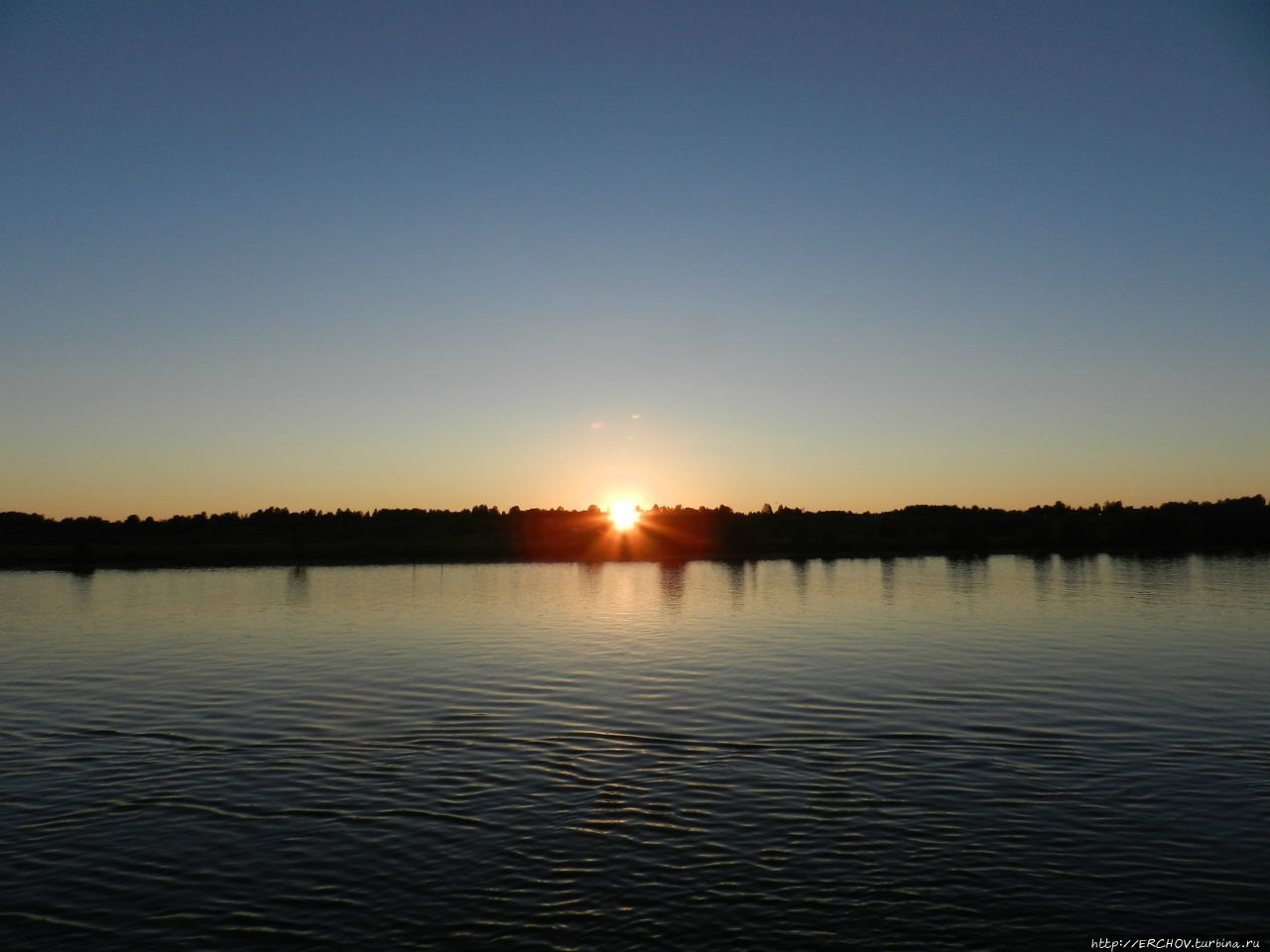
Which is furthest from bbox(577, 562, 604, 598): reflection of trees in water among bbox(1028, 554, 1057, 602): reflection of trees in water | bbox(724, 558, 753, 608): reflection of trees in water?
bbox(1028, 554, 1057, 602): reflection of trees in water

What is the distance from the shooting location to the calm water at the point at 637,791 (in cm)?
1639

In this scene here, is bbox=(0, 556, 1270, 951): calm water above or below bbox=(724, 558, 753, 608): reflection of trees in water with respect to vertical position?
below

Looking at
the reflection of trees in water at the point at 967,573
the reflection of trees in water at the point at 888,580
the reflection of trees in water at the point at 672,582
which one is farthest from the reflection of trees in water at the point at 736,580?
the reflection of trees in water at the point at 967,573

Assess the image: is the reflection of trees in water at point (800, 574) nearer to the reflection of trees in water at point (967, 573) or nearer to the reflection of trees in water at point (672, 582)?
the reflection of trees in water at point (672, 582)

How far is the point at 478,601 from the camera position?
91.1 meters

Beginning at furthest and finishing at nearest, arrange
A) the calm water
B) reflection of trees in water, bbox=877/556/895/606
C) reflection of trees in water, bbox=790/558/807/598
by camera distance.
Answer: reflection of trees in water, bbox=790/558/807/598, reflection of trees in water, bbox=877/556/895/606, the calm water

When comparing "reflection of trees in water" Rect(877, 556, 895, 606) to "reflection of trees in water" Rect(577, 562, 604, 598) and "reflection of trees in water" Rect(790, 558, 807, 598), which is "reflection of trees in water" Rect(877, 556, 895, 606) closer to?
"reflection of trees in water" Rect(790, 558, 807, 598)

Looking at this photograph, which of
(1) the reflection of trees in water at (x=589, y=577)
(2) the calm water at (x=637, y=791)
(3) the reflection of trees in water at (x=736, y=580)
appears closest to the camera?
(2) the calm water at (x=637, y=791)

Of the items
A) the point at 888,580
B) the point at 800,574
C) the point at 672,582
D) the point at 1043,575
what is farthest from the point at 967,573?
the point at 672,582

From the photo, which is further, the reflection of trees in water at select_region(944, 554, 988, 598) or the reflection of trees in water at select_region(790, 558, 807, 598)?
the reflection of trees in water at select_region(790, 558, 807, 598)

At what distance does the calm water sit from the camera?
16391 mm

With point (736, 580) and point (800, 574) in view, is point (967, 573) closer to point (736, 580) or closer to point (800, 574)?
point (800, 574)

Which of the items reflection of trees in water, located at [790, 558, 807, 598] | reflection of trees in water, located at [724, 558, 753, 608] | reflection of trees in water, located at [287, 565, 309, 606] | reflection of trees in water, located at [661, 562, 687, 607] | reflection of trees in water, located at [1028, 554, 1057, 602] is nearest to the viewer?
reflection of trees in water, located at [724, 558, 753, 608]

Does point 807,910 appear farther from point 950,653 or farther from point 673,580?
point 673,580
